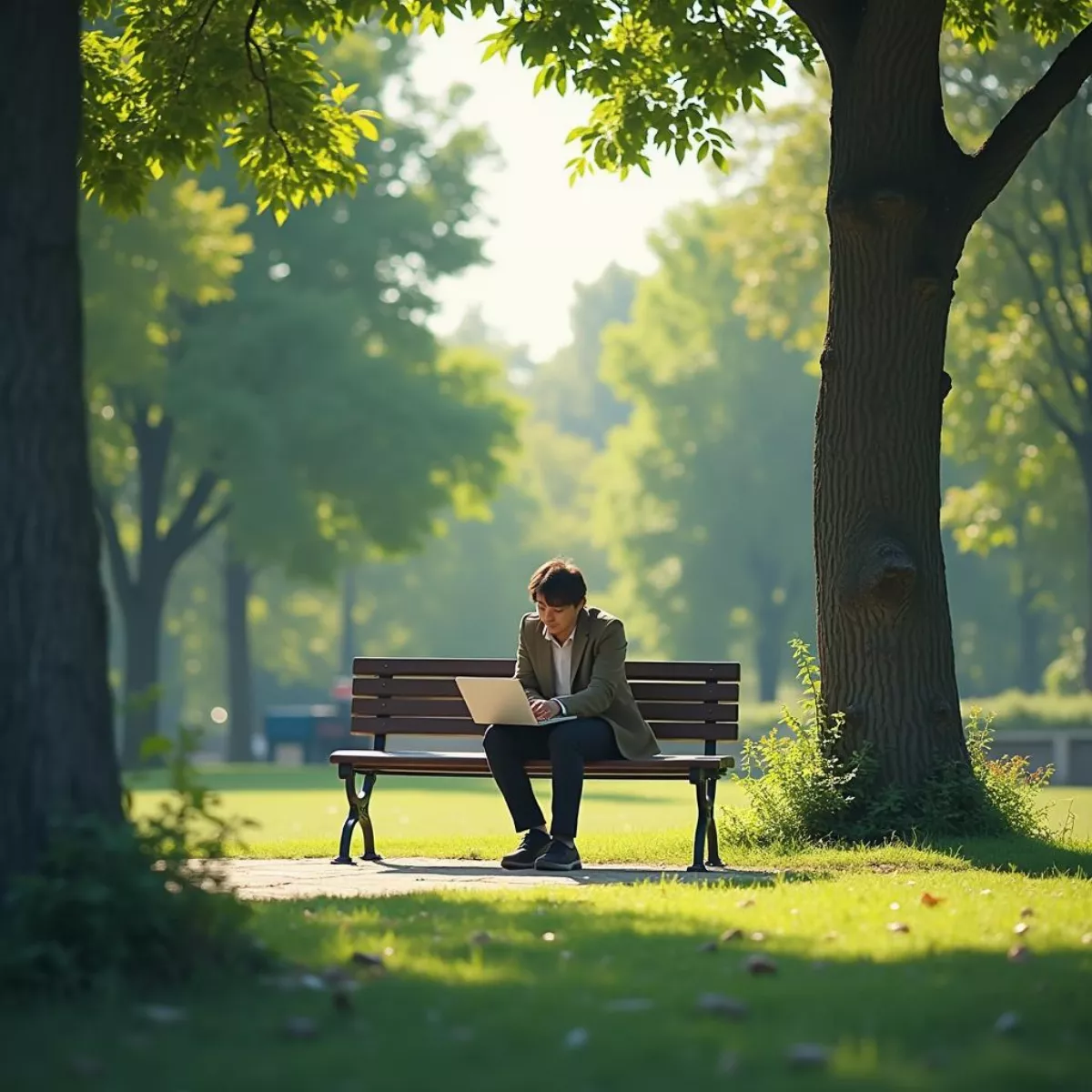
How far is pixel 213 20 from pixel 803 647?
5070 millimetres

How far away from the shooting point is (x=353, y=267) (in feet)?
127

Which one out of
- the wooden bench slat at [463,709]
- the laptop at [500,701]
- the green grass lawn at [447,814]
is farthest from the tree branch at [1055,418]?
the laptop at [500,701]

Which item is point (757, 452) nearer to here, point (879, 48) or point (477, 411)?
point (477, 411)

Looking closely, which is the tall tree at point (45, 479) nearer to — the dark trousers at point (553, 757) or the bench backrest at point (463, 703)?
the dark trousers at point (553, 757)

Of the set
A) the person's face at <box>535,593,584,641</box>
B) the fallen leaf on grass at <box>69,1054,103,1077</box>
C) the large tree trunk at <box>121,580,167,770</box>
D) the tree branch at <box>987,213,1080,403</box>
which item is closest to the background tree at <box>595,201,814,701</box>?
the large tree trunk at <box>121,580,167,770</box>

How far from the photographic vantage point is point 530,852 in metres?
10.1

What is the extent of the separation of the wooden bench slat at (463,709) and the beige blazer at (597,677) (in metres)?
0.42

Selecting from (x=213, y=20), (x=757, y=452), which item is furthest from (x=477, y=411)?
(x=213, y=20)

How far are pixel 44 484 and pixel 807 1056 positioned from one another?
2959 mm

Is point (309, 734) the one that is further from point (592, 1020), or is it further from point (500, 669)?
point (592, 1020)

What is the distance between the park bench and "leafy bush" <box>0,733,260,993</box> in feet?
14.4

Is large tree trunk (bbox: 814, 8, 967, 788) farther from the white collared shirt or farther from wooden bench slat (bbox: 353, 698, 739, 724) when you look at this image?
the white collared shirt

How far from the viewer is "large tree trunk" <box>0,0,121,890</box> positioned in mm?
6008

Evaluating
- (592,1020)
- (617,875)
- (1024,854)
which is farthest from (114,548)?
(592,1020)
